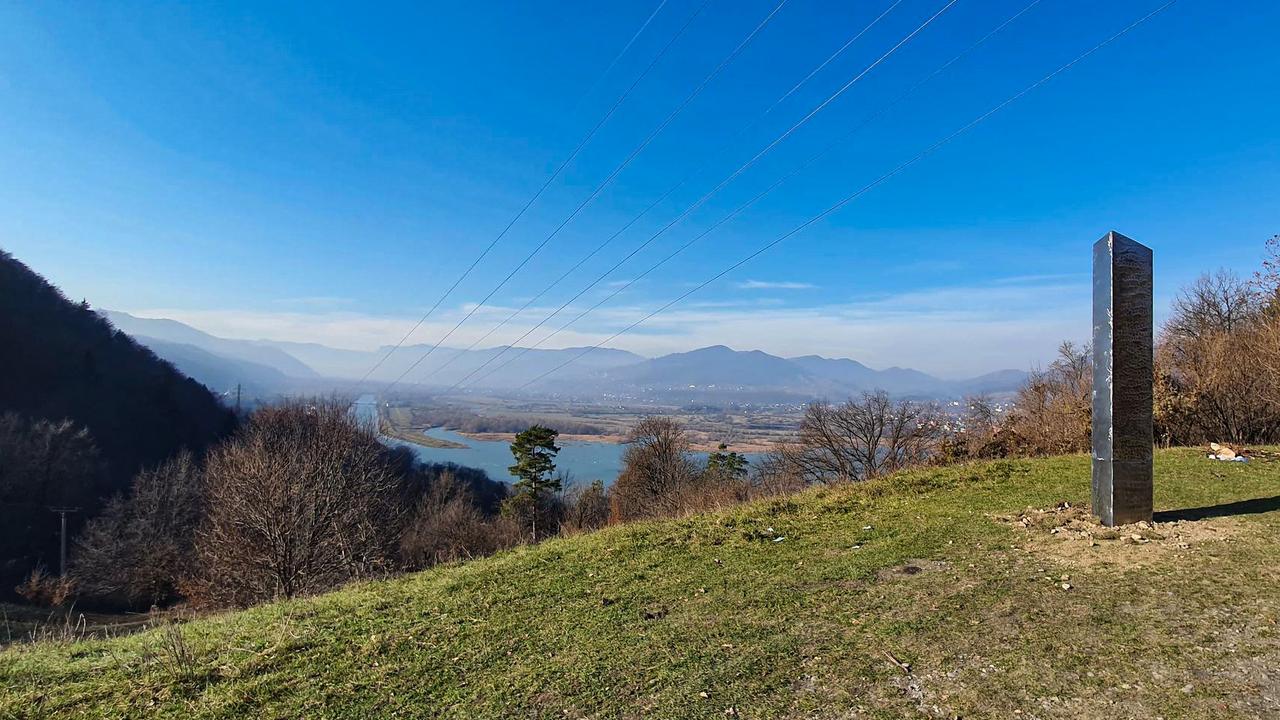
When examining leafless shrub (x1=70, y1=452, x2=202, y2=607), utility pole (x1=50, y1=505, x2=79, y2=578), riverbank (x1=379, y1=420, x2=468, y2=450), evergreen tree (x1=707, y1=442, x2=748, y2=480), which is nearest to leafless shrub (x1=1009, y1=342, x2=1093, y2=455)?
evergreen tree (x1=707, y1=442, x2=748, y2=480)

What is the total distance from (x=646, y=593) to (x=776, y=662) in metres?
2.24

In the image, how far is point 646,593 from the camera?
641 cm

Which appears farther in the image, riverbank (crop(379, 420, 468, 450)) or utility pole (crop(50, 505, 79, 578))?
riverbank (crop(379, 420, 468, 450))

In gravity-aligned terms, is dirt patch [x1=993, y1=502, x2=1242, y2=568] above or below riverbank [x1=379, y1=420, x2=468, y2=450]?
above

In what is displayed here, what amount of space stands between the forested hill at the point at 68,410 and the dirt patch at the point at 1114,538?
46554 millimetres

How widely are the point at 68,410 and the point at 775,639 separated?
68720 millimetres

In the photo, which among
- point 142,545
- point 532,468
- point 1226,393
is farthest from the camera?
point 532,468

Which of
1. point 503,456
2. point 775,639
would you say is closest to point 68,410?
→ point 503,456

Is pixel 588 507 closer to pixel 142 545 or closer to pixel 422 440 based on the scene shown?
pixel 142 545

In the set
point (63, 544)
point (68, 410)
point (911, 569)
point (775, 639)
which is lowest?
point (63, 544)

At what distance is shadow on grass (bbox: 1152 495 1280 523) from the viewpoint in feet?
25.6

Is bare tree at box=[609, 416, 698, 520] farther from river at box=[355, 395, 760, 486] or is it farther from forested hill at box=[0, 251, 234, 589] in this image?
forested hill at box=[0, 251, 234, 589]

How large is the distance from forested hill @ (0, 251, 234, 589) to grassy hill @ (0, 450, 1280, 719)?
135 feet

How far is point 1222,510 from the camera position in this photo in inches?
318
